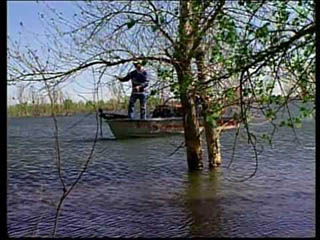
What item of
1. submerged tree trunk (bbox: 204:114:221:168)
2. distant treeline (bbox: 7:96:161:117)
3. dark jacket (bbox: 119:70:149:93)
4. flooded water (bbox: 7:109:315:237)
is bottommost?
flooded water (bbox: 7:109:315:237)

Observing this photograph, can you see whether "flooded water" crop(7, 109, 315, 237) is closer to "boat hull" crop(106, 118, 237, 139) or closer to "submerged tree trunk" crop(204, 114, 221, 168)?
"submerged tree trunk" crop(204, 114, 221, 168)

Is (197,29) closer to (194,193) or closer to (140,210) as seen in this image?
(140,210)

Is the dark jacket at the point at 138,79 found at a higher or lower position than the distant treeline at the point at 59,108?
higher

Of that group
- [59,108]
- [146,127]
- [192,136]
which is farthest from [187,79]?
[146,127]

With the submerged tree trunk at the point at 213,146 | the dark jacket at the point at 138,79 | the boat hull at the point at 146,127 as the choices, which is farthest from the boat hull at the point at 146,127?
the dark jacket at the point at 138,79

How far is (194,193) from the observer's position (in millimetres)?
5148

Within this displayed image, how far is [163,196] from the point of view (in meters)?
5.05

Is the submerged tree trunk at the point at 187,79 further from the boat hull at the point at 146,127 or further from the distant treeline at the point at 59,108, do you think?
the boat hull at the point at 146,127

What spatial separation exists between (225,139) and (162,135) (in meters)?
1.31

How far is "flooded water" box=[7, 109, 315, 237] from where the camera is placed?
12.4 feet

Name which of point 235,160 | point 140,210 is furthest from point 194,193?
point 235,160

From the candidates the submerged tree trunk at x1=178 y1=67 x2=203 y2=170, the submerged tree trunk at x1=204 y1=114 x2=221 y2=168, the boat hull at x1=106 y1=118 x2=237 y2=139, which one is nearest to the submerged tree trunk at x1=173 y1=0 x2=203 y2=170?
the submerged tree trunk at x1=178 y1=67 x2=203 y2=170

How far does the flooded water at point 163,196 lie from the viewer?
379cm

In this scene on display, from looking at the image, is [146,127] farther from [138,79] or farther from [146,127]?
[138,79]
